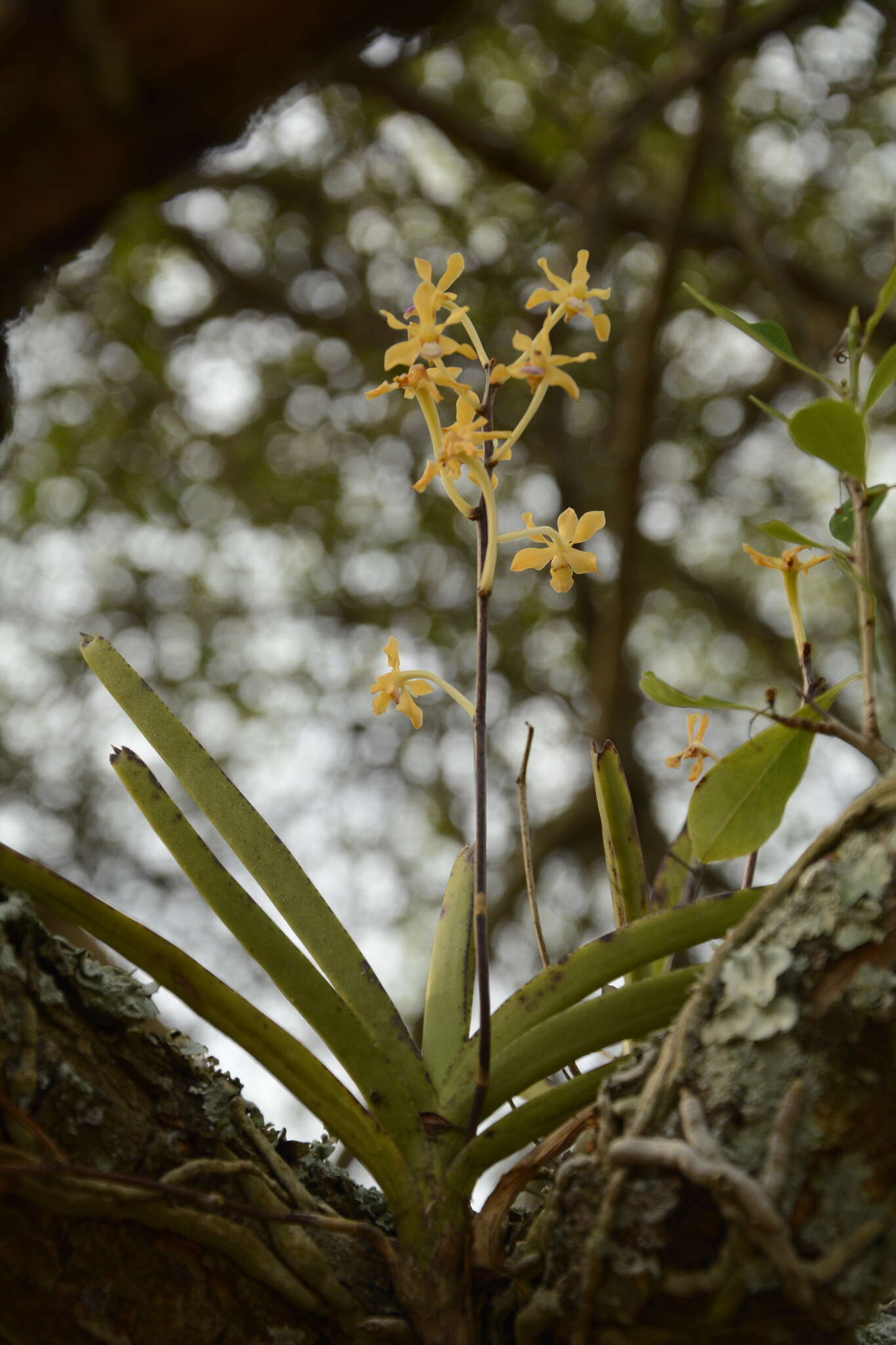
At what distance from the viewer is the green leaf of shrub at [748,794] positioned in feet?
2.24

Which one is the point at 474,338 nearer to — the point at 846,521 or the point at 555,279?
the point at 555,279

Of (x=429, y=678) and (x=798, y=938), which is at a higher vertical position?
(x=429, y=678)

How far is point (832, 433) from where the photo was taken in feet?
2.06

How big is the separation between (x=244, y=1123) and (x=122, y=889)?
2750 mm

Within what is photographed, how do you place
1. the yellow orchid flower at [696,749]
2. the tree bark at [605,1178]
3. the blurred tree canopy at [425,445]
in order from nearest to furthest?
the tree bark at [605,1178]
the yellow orchid flower at [696,749]
the blurred tree canopy at [425,445]

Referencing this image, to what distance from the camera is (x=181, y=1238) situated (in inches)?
21.4

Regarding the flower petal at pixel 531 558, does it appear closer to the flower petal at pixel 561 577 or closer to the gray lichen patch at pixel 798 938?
the flower petal at pixel 561 577

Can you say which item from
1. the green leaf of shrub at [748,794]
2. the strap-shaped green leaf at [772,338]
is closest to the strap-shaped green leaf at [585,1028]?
the green leaf of shrub at [748,794]

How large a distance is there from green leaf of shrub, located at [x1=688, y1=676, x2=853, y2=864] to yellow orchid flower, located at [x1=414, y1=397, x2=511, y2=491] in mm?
258

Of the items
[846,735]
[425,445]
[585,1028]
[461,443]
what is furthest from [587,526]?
[425,445]

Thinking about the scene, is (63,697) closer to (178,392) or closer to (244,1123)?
(178,392)

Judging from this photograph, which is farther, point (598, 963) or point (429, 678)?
point (429, 678)

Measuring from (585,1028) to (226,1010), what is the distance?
21cm

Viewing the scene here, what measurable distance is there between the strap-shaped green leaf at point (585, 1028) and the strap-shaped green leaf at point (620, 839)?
15 cm
